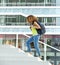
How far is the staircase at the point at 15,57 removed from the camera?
4383 mm

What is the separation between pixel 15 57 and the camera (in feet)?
15.0

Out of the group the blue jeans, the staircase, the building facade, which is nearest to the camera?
the staircase

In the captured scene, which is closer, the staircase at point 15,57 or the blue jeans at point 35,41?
the staircase at point 15,57

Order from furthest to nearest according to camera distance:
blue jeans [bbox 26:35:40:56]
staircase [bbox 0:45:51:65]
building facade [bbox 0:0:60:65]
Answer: building facade [bbox 0:0:60:65], blue jeans [bbox 26:35:40:56], staircase [bbox 0:45:51:65]

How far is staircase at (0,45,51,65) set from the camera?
173 inches

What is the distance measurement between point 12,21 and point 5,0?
6.67 ft

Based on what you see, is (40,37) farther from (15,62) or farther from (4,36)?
(15,62)

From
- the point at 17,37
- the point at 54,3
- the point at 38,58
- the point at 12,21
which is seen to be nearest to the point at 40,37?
the point at 17,37

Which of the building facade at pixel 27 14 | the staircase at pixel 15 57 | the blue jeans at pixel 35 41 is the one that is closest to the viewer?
the staircase at pixel 15 57

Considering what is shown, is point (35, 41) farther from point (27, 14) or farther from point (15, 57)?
point (27, 14)

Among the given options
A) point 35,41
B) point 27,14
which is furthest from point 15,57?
point 27,14

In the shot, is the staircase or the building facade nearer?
the staircase

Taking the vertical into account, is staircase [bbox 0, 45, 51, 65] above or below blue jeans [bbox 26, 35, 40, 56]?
below

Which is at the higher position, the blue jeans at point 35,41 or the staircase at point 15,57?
the blue jeans at point 35,41
